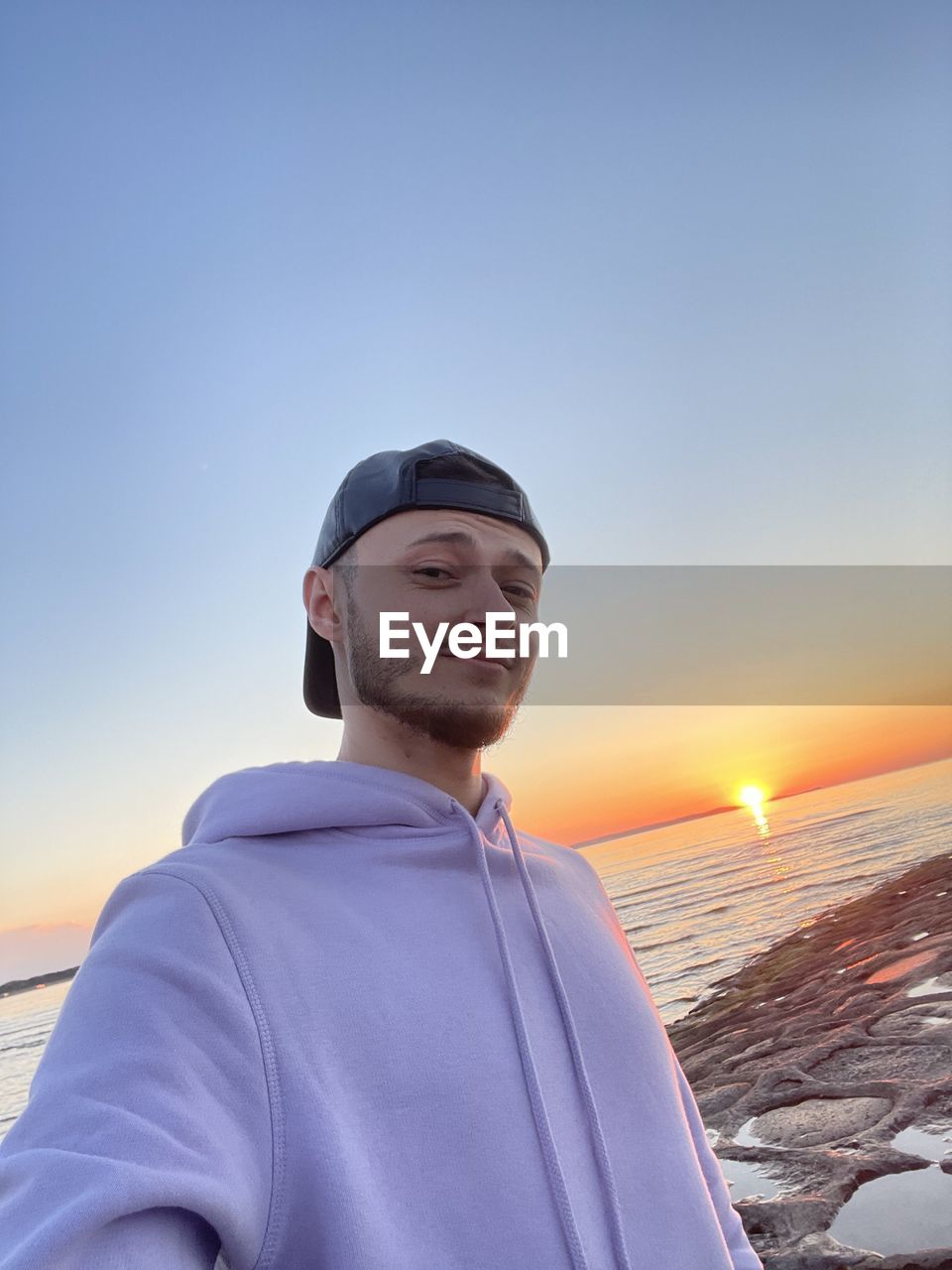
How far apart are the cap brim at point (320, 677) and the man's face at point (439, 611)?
0.27 metres

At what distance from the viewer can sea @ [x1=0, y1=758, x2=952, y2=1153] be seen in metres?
9.07

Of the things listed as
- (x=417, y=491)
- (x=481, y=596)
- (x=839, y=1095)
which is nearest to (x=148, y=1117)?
(x=481, y=596)

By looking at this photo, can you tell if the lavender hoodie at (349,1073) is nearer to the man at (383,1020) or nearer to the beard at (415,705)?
the man at (383,1020)

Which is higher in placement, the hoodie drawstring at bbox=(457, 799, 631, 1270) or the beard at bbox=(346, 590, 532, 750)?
the beard at bbox=(346, 590, 532, 750)

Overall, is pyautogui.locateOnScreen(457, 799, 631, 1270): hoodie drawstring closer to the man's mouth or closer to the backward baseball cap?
the man's mouth

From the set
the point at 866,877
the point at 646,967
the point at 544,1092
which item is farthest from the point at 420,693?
the point at 866,877

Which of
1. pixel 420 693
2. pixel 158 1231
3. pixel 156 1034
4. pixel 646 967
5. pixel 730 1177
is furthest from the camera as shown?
pixel 646 967

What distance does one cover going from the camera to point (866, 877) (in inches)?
443

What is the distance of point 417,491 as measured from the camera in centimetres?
165

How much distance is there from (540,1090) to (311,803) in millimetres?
540

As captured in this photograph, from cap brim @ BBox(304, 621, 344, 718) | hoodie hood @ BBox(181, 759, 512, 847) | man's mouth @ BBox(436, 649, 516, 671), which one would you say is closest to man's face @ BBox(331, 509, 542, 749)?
man's mouth @ BBox(436, 649, 516, 671)

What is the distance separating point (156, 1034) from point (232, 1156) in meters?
0.14

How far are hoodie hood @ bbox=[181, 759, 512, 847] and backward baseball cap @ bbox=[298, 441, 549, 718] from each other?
462mm

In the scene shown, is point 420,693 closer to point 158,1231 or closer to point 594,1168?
point 594,1168
